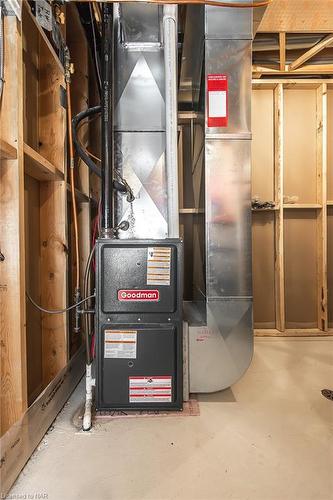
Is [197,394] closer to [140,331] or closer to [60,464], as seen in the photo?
[140,331]

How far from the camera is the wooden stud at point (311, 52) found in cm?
217

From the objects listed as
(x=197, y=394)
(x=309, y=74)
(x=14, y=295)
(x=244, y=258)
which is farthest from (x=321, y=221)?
(x=14, y=295)

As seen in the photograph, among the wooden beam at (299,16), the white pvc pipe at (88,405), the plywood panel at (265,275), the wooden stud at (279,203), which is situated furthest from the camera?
the plywood panel at (265,275)

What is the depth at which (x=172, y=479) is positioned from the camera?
0.94 metres

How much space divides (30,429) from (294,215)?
95.4 inches

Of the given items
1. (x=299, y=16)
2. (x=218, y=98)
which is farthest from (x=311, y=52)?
(x=218, y=98)

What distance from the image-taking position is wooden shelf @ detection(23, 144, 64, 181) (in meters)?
1.10

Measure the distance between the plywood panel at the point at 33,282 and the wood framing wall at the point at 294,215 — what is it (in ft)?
5.82

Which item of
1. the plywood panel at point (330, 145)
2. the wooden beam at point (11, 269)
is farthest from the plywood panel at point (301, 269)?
the wooden beam at point (11, 269)

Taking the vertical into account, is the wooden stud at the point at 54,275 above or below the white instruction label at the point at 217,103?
below

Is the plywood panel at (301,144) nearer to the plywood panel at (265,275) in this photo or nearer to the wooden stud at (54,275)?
the plywood panel at (265,275)

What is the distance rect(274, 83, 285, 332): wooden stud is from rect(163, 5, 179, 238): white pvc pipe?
4.39ft

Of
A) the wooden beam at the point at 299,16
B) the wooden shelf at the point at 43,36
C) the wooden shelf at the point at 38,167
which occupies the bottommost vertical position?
the wooden shelf at the point at 38,167

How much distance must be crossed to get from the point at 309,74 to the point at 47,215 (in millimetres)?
2423
